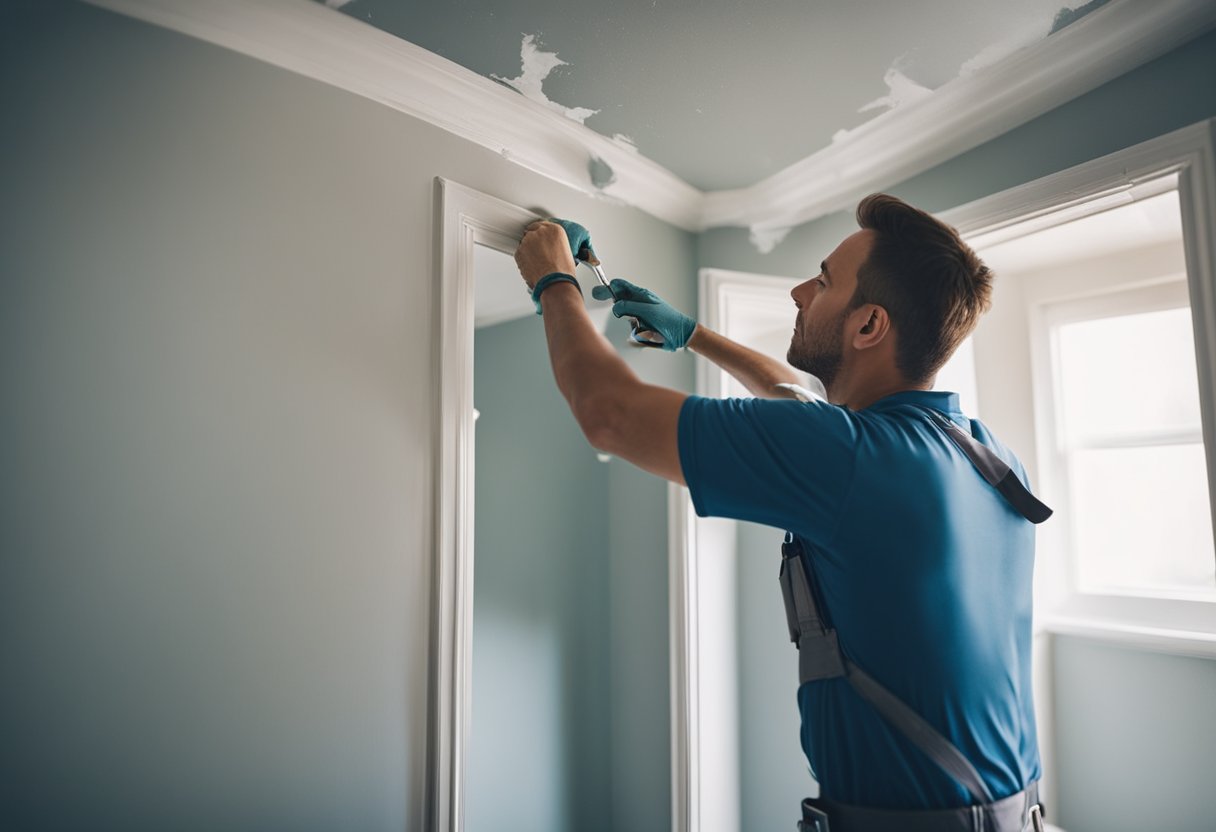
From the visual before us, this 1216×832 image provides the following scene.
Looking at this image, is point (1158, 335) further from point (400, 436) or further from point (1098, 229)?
point (400, 436)

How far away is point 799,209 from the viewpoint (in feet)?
7.84

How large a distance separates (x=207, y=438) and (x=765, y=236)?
1.87 meters

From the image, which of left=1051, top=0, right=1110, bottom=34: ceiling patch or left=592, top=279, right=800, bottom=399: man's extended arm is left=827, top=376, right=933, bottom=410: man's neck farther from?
left=1051, top=0, right=1110, bottom=34: ceiling patch

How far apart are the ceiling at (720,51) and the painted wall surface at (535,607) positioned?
3.65ft

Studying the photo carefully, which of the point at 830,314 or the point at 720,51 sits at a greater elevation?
the point at 720,51

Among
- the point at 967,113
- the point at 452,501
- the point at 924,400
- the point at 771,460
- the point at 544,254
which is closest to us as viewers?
the point at 771,460

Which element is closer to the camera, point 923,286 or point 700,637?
point 923,286

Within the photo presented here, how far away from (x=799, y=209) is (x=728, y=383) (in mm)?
633

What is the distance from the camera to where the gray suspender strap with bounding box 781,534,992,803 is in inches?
37.8

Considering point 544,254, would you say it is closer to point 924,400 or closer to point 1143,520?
point 924,400

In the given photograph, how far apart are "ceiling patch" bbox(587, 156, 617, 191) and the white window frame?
3.21 ft

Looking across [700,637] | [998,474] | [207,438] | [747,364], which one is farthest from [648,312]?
[700,637]

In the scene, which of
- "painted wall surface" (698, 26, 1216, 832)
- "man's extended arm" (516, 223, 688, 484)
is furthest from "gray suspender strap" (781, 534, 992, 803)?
"painted wall surface" (698, 26, 1216, 832)

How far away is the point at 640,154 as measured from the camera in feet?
7.07
